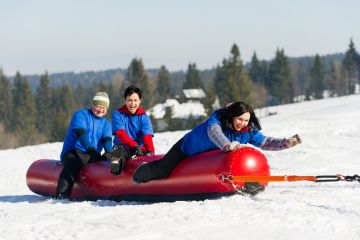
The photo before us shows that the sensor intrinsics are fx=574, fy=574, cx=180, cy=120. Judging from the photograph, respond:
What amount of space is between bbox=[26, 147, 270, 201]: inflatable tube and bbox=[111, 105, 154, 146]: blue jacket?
57 cm

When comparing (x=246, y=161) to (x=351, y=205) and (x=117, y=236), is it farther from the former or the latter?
(x=117, y=236)

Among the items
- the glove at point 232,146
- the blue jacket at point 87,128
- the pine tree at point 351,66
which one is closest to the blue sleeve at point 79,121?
the blue jacket at point 87,128

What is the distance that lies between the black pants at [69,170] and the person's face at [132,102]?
3.37ft

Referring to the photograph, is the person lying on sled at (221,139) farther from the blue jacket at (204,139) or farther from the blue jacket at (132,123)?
the blue jacket at (132,123)

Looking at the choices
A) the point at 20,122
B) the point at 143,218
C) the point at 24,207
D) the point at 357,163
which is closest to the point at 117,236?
the point at 143,218

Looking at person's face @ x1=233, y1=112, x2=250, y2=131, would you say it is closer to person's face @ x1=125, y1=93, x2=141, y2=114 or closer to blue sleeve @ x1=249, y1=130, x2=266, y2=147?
blue sleeve @ x1=249, y1=130, x2=266, y2=147

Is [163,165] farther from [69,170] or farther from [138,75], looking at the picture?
[138,75]

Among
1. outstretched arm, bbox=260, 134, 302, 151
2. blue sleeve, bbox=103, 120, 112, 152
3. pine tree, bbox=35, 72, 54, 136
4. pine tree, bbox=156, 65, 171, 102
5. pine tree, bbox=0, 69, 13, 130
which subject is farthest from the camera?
pine tree, bbox=156, 65, 171, 102

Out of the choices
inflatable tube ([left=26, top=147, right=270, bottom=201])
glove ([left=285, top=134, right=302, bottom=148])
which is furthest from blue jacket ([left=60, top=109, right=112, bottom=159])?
glove ([left=285, top=134, right=302, bottom=148])

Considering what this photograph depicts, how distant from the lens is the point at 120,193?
7.66m

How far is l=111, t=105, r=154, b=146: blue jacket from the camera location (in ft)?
26.3

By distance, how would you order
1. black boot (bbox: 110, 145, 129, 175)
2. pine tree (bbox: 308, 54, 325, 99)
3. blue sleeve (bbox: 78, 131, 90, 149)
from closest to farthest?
black boot (bbox: 110, 145, 129, 175) < blue sleeve (bbox: 78, 131, 90, 149) < pine tree (bbox: 308, 54, 325, 99)

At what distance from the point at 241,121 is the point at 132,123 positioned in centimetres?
A: 220

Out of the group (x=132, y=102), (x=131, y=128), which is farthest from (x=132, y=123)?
(x=132, y=102)
